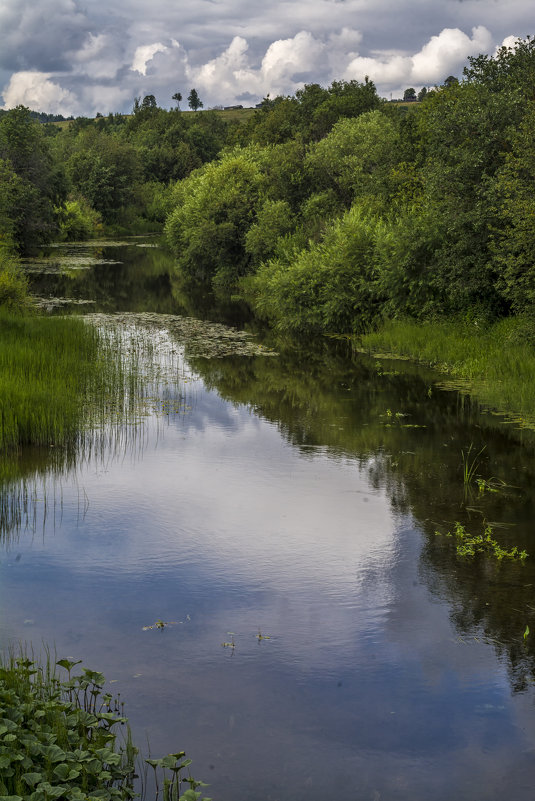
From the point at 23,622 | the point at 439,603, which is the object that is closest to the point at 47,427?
the point at 23,622

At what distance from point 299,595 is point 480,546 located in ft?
10.0

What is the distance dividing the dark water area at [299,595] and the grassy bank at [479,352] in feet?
4.50

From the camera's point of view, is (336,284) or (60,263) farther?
(60,263)

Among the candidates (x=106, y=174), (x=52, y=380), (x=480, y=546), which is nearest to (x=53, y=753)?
(x=480, y=546)

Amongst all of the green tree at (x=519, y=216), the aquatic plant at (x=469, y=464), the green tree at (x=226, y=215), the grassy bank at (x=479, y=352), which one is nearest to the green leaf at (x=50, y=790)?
the aquatic plant at (x=469, y=464)

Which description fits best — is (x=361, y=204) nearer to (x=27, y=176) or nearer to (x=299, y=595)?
(x=299, y=595)

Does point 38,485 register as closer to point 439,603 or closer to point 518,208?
point 439,603

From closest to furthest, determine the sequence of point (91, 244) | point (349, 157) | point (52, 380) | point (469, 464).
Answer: point (469, 464), point (52, 380), point (349, 157), point (91, 244)

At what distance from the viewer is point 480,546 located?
1140cm

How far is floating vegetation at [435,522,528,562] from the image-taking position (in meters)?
11.1

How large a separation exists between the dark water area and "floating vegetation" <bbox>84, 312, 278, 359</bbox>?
8.99 meters

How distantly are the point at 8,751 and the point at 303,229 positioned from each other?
3806 cm

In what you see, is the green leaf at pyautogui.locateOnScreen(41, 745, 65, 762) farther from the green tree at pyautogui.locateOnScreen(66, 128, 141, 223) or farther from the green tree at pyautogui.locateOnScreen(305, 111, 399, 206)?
the green tree at pyautogui.locateOnScreen(66, 128, 141, 223)

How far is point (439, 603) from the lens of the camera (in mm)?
9773
